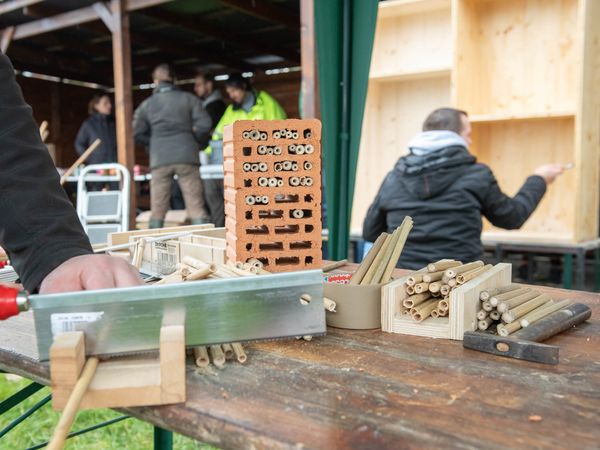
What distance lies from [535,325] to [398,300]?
291 millimetres

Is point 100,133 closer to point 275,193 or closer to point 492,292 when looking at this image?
point 275,193

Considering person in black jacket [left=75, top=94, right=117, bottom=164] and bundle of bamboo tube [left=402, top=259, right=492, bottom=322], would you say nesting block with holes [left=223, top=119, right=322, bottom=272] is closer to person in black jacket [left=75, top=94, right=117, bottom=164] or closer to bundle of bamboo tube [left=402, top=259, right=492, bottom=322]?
bundle of bamboo tube [left=402, top=259, right=492, bottom=322]

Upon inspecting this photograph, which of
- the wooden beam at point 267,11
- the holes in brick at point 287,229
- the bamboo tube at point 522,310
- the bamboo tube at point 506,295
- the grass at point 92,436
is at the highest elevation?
the wooden beam at point 267,11

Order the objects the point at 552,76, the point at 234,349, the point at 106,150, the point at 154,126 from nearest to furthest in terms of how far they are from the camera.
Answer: the point at 234,349, the point at 552,76, the point at 154,126, the point at 106,150

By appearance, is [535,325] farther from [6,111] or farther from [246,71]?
[246,71]

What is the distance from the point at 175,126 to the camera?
7.04 metres

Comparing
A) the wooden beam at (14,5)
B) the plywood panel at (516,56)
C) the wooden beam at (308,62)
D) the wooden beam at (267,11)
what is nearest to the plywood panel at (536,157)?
the plywood panel at (516,56)

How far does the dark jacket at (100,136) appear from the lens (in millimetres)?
9094

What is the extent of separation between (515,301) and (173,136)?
6.27 meters

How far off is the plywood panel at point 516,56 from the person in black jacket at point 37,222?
14.0 feet

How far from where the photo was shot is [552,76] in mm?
5113

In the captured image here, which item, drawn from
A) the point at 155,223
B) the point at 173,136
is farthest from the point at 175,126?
the point at 155,223

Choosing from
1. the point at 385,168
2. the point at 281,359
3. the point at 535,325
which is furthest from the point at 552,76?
the point at 281,359

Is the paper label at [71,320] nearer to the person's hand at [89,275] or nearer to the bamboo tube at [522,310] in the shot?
the person's hand at [89,275]
